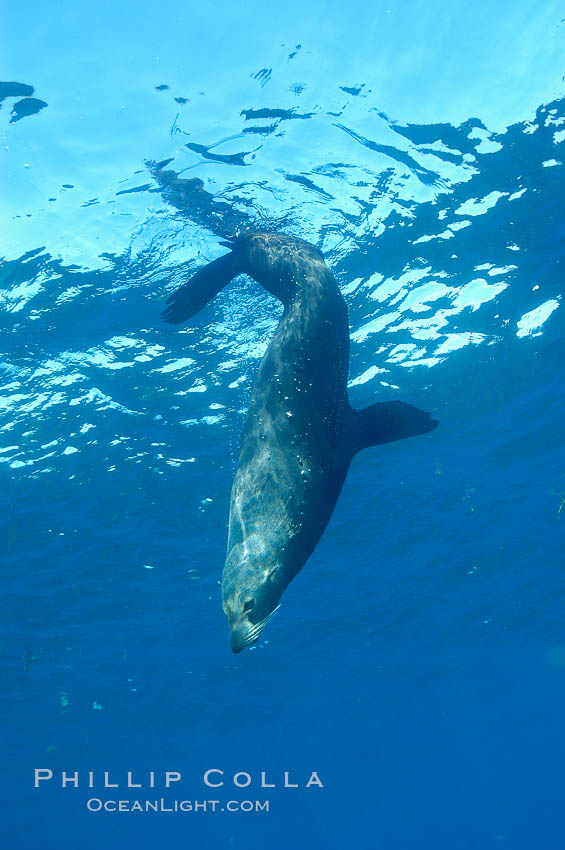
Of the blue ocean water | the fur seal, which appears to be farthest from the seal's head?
the blue ocean water

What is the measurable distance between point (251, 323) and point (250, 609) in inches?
312

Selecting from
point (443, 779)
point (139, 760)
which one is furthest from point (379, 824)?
point (139, 760)

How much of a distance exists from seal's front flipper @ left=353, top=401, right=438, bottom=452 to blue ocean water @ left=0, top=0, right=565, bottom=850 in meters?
4.53

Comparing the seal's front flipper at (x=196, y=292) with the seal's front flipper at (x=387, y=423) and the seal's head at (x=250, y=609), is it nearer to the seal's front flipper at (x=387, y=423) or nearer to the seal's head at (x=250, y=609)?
the seal's front flipper at (x=387, y=423)

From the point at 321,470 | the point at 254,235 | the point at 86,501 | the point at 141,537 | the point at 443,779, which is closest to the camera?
the point at 321,470

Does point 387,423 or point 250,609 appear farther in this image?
point 387,423

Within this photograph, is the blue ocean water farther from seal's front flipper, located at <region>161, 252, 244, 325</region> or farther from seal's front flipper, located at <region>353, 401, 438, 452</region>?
seal's front flipper, located at <region>353, 401, 438, 452</region>

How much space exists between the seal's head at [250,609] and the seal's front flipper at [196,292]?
9.22 feet

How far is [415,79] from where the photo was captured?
6.71 meters

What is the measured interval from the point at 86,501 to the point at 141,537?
3.05 meters

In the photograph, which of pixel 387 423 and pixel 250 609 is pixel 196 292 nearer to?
pixel 387 423

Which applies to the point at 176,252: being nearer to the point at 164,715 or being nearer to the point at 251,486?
the point at 251,486

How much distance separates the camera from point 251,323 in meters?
10.2

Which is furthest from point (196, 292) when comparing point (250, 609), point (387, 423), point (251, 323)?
point (251, 323)
